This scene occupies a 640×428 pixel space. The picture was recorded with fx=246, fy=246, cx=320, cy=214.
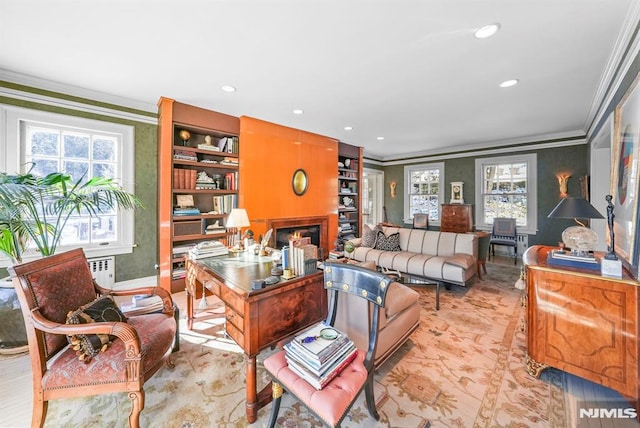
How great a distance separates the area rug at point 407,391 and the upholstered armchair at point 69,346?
31 centimetres

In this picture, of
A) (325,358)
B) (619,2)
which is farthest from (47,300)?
(619,2)

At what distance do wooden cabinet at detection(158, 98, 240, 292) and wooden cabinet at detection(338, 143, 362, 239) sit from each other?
108 inches

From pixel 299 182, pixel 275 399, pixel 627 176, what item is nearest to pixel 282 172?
pixel 299 182

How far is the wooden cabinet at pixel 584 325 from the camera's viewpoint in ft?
4.81

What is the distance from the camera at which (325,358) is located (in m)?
1.19

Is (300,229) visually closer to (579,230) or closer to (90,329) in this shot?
(90,329)

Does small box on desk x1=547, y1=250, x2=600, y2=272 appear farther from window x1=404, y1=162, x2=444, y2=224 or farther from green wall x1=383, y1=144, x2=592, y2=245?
window x1=404, y1=162, x2=444, y2=224

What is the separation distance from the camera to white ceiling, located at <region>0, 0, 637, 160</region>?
1670 millimetres

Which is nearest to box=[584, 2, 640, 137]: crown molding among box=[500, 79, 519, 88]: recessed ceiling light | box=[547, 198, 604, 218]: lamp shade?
box=[500, 79, 519, 88]: recessed ceiling light

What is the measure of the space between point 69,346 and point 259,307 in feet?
3.73

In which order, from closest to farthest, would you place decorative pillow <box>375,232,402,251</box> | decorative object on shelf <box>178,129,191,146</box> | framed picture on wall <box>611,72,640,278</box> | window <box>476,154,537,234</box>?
1. framed picture on wall <box>611,72,640,278</box>
2. decorative object on shelf <box>178,129,191,146</box>
3. decorative pillow <box>375,232,402,251</box>
4. window <box>476,154,537,234</box>

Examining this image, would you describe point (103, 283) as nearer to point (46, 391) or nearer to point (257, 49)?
point (46, 391)

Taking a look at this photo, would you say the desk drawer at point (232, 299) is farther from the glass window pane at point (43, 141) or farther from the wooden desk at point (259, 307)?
Answer: the glass window pane at point (43, 141)

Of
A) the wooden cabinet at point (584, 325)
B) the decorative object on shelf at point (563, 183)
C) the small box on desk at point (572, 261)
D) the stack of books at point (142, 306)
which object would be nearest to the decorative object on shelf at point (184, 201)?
the stack of books at point (142, 306)
